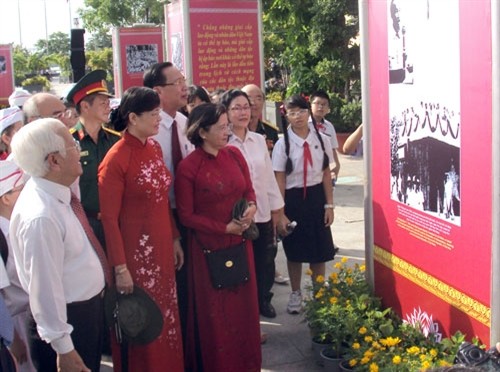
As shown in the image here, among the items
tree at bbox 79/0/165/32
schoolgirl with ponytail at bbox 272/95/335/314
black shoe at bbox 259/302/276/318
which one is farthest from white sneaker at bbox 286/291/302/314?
tree at bbox 79/0/165/32

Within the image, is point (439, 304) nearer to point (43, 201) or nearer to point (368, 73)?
point (368, 73)

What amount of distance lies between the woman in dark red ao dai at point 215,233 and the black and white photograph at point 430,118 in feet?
3.05

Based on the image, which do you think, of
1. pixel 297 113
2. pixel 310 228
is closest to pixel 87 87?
pixel 297 113

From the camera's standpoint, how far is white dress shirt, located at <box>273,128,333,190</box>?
4.98 metres

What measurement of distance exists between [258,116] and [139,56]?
9838 mm

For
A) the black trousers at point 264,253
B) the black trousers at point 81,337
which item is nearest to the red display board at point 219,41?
the black trousers at point 264,253

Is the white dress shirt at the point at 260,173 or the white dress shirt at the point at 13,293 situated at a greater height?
the white dress shirt at the point at 260,173

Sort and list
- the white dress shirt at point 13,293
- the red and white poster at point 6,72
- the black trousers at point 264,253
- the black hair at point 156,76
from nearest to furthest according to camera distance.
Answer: the white dress shirt at point 13,293, the black hair at point 156,76, the black trousers at point 264,253, the red and white poster at point 6,72

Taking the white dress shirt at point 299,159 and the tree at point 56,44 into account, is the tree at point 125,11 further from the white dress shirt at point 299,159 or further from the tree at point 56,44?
the tree at point 56,44

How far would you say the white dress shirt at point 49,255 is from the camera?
8.75ft

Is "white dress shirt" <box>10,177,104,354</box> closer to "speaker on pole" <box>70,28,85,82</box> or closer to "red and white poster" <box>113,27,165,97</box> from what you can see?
"red and white poster" <box>113,27,165,97</box>

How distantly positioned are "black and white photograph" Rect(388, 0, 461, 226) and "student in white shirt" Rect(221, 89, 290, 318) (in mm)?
994

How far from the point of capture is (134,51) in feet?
48.0

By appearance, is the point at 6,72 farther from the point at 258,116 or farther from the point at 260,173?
the point at 260,173
